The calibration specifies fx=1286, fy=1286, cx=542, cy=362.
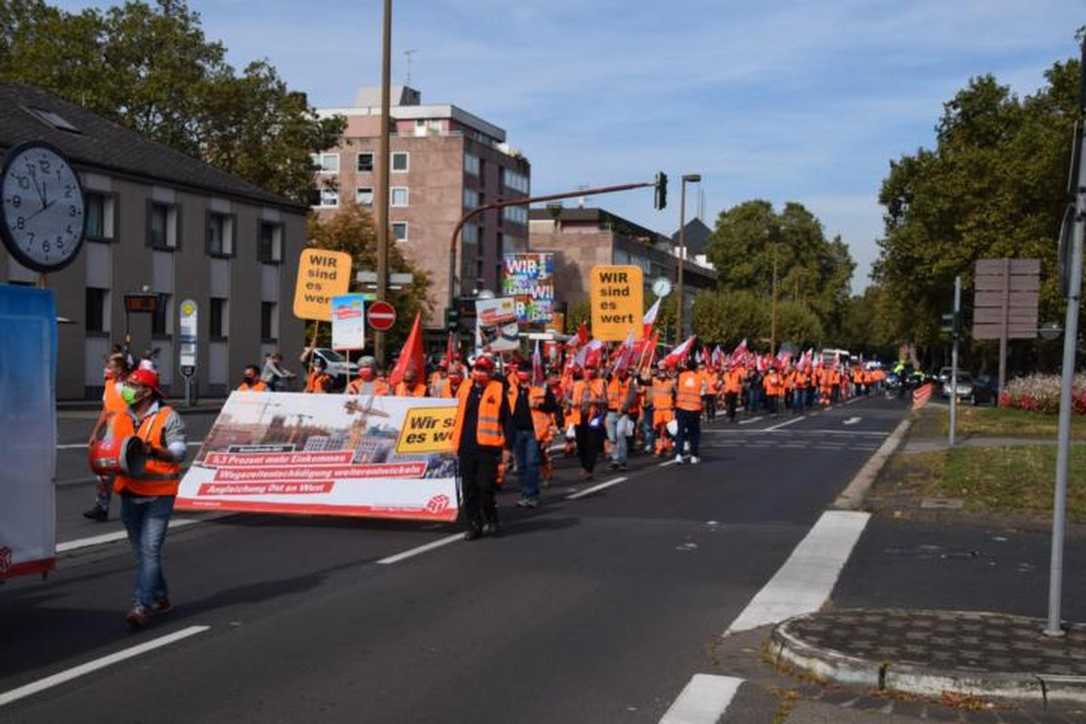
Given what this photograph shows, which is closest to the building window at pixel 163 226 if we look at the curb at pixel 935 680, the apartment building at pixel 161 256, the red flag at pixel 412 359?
the apartment building at pixel 161 256

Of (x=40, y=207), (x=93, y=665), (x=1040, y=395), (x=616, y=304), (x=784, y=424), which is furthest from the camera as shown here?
(x=1040, y=395)

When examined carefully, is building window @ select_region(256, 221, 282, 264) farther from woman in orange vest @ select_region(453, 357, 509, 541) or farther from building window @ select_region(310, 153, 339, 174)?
building window @ select_region(310, 153, 339, 174)

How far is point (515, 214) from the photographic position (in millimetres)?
95938

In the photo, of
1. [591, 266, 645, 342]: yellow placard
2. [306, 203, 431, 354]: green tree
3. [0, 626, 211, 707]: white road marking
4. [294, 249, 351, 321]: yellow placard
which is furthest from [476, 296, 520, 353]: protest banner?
[306, 203, 431, 354]: green tree

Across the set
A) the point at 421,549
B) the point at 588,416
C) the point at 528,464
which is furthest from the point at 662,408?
the point at 421,549

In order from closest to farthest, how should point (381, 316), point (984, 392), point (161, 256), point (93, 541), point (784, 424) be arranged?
point (93, 541) → point (381, 316) → point (784, 424) → point (161, 256) → point (984, 392)

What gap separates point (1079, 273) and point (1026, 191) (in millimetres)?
49588

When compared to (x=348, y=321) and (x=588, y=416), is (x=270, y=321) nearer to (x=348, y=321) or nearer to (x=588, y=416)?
(x=348, y=321)

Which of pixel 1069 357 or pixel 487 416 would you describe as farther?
pixel 487 416

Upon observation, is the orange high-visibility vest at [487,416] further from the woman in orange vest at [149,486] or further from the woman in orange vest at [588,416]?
the woman in orange vest at [588,416]

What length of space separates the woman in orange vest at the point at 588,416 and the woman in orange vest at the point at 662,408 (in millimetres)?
3438

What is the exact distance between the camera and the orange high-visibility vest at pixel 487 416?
12586 mm

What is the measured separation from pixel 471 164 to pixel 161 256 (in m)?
46.2

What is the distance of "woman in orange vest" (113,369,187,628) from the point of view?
8.17 m
